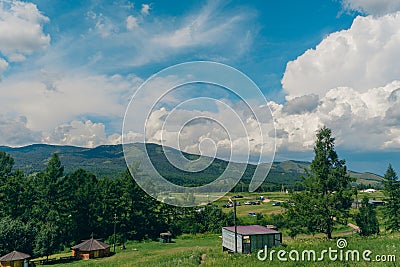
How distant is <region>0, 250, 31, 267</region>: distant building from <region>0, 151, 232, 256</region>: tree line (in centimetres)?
A: 291

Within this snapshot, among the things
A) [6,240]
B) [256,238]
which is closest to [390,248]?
[256,238]

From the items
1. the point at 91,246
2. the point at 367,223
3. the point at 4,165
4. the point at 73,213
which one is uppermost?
the point at 4,165

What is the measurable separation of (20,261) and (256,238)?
777 inches

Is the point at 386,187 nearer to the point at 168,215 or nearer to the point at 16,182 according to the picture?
the point at 168,215

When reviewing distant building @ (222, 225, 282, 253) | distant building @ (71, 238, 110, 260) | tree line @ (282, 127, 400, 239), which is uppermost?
tree line @ (282, 127, 400, 239)

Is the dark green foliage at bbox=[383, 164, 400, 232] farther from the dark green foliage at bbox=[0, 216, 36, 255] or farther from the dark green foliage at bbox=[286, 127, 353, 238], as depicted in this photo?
the dark green foliage at bbox=[0, 216, 36, 255]

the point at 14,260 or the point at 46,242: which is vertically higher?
the point at 46,242

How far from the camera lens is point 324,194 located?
25.0 meters

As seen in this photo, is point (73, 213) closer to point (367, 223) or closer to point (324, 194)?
point (324, 194)

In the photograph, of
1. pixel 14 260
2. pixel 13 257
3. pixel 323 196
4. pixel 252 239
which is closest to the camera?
A: pixel 252 239

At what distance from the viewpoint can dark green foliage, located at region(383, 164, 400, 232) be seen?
35.7 meters

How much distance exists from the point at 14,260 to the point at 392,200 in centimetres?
3822

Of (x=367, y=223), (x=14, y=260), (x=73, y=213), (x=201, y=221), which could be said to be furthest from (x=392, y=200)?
(x=14, y=260)

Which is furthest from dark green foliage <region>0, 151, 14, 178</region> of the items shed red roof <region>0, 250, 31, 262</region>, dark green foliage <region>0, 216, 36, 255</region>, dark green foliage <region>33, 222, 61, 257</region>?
shed red roof <region>0, 250, 31, 262</region>
